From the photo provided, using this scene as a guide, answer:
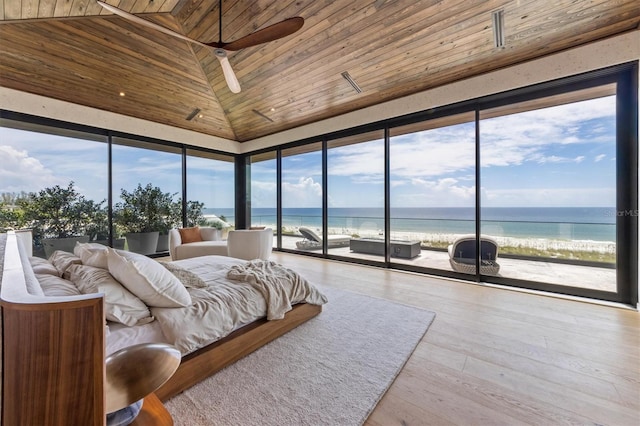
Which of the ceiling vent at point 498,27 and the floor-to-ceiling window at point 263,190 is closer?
the ceiling vent at point 498,27

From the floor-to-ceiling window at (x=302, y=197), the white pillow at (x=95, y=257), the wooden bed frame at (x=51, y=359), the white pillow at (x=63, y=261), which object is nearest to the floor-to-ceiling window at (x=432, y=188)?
the floor-to-ceiling window at (x=302, y=197)

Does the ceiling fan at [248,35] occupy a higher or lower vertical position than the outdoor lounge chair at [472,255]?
higher

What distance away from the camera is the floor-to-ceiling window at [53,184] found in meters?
4.11

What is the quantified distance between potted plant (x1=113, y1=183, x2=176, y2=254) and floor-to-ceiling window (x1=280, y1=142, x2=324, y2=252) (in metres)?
2.58

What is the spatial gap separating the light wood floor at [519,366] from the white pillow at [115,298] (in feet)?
4.61

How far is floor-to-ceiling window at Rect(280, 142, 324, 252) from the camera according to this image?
19.4ft

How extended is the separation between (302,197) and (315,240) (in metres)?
1.14

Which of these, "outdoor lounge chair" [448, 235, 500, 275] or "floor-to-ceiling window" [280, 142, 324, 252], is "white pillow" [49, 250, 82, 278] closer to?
"floor-to-ceiling window" [280, 142, 324, 252]

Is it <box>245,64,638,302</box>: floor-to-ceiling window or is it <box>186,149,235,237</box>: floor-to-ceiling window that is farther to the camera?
<box>186,149,235,237</box>: floor-to-ceiling window

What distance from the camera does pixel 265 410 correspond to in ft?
4.77

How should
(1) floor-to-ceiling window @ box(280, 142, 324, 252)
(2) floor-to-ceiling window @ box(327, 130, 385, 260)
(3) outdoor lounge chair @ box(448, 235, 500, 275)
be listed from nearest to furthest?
(3) outdoor lounge chair @ box(448, 235, 500, 275)
(2) floor-to-ceiling window @ box(327, 130, 385, 260)
(1) floor-to-ceiling window @ box(280, 142, 324, 252)

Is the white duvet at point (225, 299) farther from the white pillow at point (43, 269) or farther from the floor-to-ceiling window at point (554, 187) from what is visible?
the floor-to-ceiling window at point (554, 187)

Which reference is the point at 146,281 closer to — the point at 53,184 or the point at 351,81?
the point at 351,81

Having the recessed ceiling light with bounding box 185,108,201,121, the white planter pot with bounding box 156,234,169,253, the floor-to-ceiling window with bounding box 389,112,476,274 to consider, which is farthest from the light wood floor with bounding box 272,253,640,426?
the recessed ceiling light with bounding box 185,108,201,121
